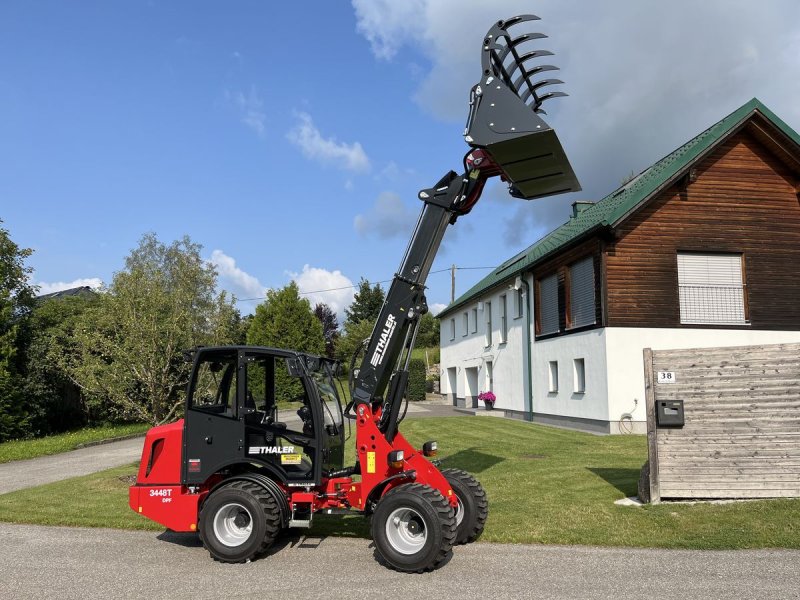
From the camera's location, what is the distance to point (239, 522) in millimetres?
→ 6707

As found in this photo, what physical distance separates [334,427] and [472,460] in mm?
6703

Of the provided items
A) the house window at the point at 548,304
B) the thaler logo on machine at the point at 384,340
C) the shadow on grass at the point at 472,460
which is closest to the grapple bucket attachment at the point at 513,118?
the thaler logo on machine at the point at 384,340

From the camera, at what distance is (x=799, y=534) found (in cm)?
693

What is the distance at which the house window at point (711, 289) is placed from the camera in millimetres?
18250

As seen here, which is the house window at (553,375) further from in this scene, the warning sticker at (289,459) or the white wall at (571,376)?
the warning sticker at (289,459)

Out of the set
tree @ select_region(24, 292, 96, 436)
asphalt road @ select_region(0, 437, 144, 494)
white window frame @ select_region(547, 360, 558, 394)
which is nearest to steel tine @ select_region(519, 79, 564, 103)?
asphalt road @ select_region(0, 437, 144, 494)

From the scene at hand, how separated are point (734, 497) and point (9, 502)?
1053 centimetres

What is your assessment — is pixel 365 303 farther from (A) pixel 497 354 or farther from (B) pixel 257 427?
(B) pixel 257 427

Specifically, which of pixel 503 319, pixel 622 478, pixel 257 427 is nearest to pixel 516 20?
pixel 257 427

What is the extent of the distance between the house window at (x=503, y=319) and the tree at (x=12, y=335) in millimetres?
17468

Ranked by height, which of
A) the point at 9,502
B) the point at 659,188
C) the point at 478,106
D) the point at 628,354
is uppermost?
the point at 659,188

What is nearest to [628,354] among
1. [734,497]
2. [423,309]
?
[734,497]

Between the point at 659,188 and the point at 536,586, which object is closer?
the point at 536,586

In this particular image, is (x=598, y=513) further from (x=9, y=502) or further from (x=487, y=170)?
(x=9, y=502)
